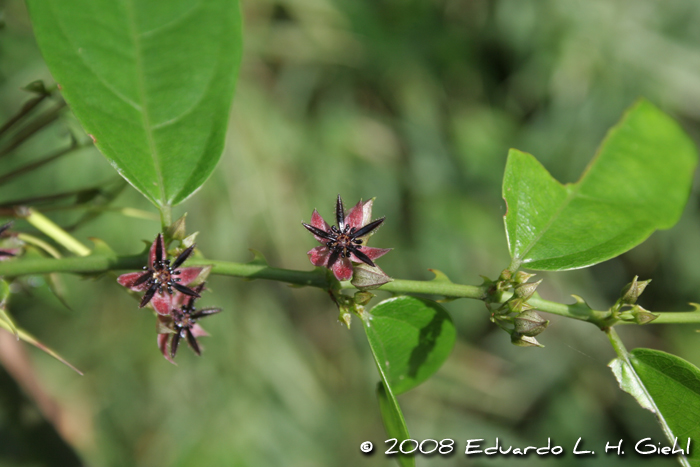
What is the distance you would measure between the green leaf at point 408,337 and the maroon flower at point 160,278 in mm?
230

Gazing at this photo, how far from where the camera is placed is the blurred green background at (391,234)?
2.49 metres

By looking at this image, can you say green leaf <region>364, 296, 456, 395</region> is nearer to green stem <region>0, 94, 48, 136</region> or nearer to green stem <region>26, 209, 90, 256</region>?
green stem <region>26, 209, 90, 256</region>

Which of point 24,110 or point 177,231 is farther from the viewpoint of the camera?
point 24,110

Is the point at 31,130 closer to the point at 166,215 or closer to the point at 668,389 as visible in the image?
the point at 166,215

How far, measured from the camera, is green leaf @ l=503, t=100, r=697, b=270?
41cm

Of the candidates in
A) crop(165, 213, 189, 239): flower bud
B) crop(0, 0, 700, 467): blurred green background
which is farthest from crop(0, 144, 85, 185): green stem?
crop(0, 0, 700, 467): blurred green background

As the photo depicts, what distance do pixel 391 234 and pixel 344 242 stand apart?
234 cm

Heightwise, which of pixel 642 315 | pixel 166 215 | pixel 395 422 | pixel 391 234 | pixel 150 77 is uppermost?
pixel 391 234

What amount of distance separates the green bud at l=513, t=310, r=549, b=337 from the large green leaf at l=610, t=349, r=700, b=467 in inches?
5.6

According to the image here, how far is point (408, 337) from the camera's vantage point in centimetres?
66

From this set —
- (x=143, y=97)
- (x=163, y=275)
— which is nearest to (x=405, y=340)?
(x=163, y=275)

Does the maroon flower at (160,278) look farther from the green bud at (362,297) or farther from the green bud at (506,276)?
the green bud at (506,276)

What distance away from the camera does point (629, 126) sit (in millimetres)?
414

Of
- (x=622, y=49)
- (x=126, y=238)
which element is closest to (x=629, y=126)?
(x=126, y=238)
